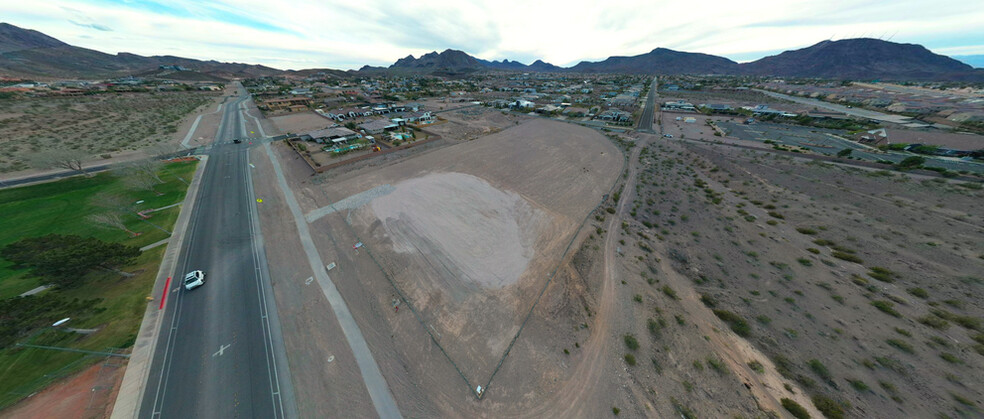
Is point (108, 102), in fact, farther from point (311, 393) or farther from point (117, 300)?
point (311, 393)

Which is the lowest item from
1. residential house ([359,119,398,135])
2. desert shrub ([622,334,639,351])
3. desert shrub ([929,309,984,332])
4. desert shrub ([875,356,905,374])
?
desert shrub ([622,334,639,351])

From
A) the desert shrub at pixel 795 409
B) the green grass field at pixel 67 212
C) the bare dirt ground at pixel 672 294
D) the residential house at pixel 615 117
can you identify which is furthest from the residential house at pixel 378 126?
the desert shrub at pixel 795 409

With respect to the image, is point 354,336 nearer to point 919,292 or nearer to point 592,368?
point 592,368

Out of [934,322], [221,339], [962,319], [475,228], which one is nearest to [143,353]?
[221,339]

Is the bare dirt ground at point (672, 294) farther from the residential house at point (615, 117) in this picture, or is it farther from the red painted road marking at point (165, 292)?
the residential house at point (615, 117)

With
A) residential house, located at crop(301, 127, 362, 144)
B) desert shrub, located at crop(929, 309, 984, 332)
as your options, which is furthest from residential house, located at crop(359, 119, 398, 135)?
desert shrub, located at crop(929, 309, 984, 332)

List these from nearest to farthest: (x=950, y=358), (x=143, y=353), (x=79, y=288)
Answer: (x=950, y=358) → (x=143, y=353) → (x=79, y=288)

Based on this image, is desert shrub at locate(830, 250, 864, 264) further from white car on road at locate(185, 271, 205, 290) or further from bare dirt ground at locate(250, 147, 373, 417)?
white car on road at locate(185, 271, 205, 290)
